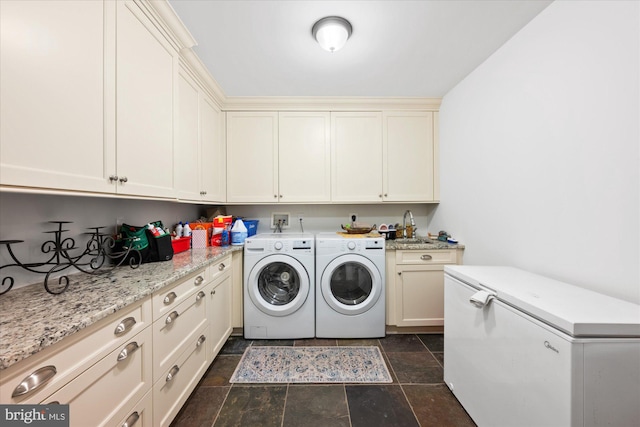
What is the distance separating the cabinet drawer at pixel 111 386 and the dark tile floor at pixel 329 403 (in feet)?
1.91

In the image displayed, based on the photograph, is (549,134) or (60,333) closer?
(60,333)

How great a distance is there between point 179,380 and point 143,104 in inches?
60.4

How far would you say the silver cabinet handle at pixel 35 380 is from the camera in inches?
23.1

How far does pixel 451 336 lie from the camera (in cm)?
147

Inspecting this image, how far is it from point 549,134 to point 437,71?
1.06m

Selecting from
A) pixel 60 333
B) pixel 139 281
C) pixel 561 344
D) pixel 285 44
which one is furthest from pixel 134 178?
pixel 561 344

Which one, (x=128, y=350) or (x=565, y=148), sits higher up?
(x=565, y=148)

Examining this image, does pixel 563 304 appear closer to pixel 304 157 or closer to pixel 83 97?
pixel 83 97

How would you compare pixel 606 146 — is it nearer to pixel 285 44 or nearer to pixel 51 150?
pixel 285 44

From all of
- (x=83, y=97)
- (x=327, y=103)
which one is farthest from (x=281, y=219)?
(x=83, y=97)

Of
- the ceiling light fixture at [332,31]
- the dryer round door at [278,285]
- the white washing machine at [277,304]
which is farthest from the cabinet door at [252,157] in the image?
the ceiling light fixture at [332,31]

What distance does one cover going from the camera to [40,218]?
1081 millimetres

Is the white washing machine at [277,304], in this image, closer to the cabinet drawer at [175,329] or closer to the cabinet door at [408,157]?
the cabinet drawer at [175,329]

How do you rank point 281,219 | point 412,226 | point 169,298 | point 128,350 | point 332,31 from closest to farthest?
point 128,350 < point 169,298 < point 332,31 < point 412,226 < point 281,219
